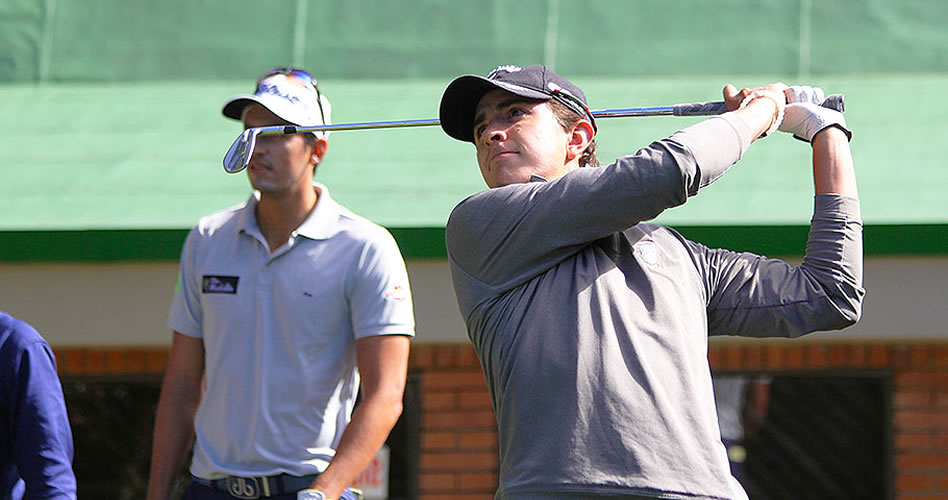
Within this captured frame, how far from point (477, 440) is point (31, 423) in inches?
93.2

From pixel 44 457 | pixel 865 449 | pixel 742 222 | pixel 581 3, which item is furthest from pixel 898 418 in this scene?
pixel 44 457

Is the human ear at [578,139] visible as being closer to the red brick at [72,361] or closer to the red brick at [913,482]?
the red brick at [913,482]

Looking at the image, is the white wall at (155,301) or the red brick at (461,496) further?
the red brick at (461,496)

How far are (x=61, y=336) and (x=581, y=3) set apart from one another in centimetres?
263

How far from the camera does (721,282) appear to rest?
8.59ft

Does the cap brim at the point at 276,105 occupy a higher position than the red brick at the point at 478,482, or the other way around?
the cap brim at the point at 276,105

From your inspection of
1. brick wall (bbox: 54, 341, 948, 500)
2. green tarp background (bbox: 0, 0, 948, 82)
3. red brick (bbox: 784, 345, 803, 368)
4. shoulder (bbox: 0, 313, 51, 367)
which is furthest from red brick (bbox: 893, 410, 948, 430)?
shoulder (bbox: 0, 313, 51, 367)

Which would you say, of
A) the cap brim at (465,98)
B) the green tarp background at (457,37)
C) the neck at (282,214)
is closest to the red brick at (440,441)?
the green tarp background at (457,37)

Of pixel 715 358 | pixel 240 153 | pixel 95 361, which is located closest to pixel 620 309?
pixel 240 153

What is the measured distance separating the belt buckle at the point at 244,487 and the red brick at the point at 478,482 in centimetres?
191

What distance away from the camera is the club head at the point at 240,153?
129 inches

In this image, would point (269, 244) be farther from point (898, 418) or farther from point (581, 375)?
point (898, 418)

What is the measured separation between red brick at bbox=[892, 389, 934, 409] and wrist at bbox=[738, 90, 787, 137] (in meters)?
2.93

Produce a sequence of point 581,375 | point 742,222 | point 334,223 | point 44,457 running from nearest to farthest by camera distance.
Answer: point 581,375, point 44,457, point 334,223, point 742,222
